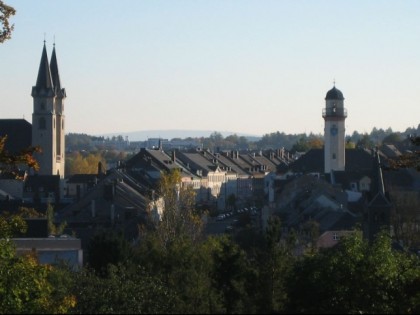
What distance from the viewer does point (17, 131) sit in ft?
431

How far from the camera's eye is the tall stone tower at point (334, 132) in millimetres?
121125

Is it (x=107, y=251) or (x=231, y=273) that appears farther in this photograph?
(x=107, y=251)

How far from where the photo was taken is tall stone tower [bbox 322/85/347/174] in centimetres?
12112

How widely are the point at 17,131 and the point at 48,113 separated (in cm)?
335

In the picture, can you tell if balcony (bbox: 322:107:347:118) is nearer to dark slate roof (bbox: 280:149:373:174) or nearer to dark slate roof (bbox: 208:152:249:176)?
dark slate roof (bbox: 280:149:373:174)

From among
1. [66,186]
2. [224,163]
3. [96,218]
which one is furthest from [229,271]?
[224,163]

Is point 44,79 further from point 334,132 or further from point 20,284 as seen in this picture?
point 20,284

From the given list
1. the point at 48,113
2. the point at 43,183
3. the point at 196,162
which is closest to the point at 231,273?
the point at 43,183

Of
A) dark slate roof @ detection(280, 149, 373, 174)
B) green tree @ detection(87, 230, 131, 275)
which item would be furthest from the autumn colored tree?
dark slate roof @ detection(280, 149, 373, 174)

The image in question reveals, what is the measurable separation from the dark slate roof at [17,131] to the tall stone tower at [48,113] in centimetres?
152

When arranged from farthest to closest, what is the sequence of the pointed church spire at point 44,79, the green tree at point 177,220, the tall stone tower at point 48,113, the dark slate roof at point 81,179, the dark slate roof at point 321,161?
1. the pointed church spire at point 44,79
2. the tall stone tower at point 48,113
3. the dark slate roof at point 321,161
4. the dark slate roof at point 81,179
5. the green tree at point 177,220

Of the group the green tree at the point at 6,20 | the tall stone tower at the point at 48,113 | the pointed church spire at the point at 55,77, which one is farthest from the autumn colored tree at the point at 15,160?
the pointed church spire at the point at 55,77

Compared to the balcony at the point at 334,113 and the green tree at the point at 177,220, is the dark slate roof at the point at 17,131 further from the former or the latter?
the green tree at the point at 177,220

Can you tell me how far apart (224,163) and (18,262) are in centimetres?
12239
